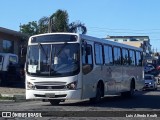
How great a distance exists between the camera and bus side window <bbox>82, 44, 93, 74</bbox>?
18948 mm

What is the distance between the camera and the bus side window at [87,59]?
18948mm

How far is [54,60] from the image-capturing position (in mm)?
18625

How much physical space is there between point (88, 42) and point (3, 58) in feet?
48.4

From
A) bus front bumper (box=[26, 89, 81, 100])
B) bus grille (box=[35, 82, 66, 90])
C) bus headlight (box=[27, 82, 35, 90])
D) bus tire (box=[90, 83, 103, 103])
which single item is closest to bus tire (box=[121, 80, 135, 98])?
bus tire (box=[90, 83, 103, 103])

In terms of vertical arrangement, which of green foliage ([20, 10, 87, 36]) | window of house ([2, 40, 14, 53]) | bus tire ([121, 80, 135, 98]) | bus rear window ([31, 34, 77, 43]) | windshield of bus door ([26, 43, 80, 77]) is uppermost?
green foliage ([20, 10, 87, 36])

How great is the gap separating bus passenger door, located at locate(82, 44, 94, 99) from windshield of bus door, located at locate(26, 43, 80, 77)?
49 centimetres

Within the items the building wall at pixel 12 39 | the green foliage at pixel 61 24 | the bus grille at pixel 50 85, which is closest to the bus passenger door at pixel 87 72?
the bus grille at pixel 50 85

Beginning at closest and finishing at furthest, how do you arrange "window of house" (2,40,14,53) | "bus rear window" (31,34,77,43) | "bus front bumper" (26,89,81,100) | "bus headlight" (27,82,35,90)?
"bus front bumper" (26,89,81,100), "bus headlight" (27,82,35,90), "bus rear window" (31,34,77,43), "window of house" (2,40,14,53)

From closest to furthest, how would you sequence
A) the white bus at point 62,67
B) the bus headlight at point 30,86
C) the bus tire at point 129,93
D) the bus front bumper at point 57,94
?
the bus front bumper at point 57,94 < the white bus at point 62,67 < the bus headlight at point 30,86 < the bus tire at point 129,93

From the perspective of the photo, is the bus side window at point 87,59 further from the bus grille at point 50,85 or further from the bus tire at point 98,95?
the bus tire at point 98,95

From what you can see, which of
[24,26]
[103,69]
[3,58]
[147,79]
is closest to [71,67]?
[103,69]

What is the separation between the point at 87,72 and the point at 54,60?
64.1 inches

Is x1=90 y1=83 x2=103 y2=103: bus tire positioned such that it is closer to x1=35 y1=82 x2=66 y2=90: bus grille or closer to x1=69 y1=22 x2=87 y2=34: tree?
x1=35 y1=82 x2=66 y2=90: bus grille

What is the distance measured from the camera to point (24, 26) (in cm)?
8256
